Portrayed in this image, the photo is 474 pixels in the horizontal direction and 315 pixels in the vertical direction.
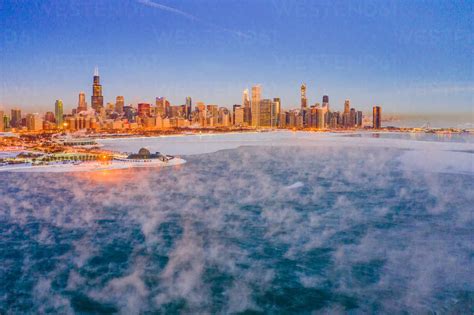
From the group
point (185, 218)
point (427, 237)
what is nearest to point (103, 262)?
point (185, 218)

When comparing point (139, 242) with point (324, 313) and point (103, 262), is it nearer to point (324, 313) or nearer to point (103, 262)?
point (103, 262)

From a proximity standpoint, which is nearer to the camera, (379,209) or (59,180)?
(379,209)

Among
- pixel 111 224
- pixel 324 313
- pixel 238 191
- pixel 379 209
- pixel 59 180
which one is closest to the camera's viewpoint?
pixel 324 313

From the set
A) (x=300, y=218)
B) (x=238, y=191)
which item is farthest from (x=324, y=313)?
(x=238, y=191)

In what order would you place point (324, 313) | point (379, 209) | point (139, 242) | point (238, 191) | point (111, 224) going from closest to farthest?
1. point (324, 313)
2. point (139, 242)
3. point (111, 224)
4. point (379, 209)
5. point (238, 191)

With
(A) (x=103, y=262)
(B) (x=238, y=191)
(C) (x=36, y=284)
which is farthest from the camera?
(B) (x=238, y=191)

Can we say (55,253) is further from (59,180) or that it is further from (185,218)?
(59,180)
